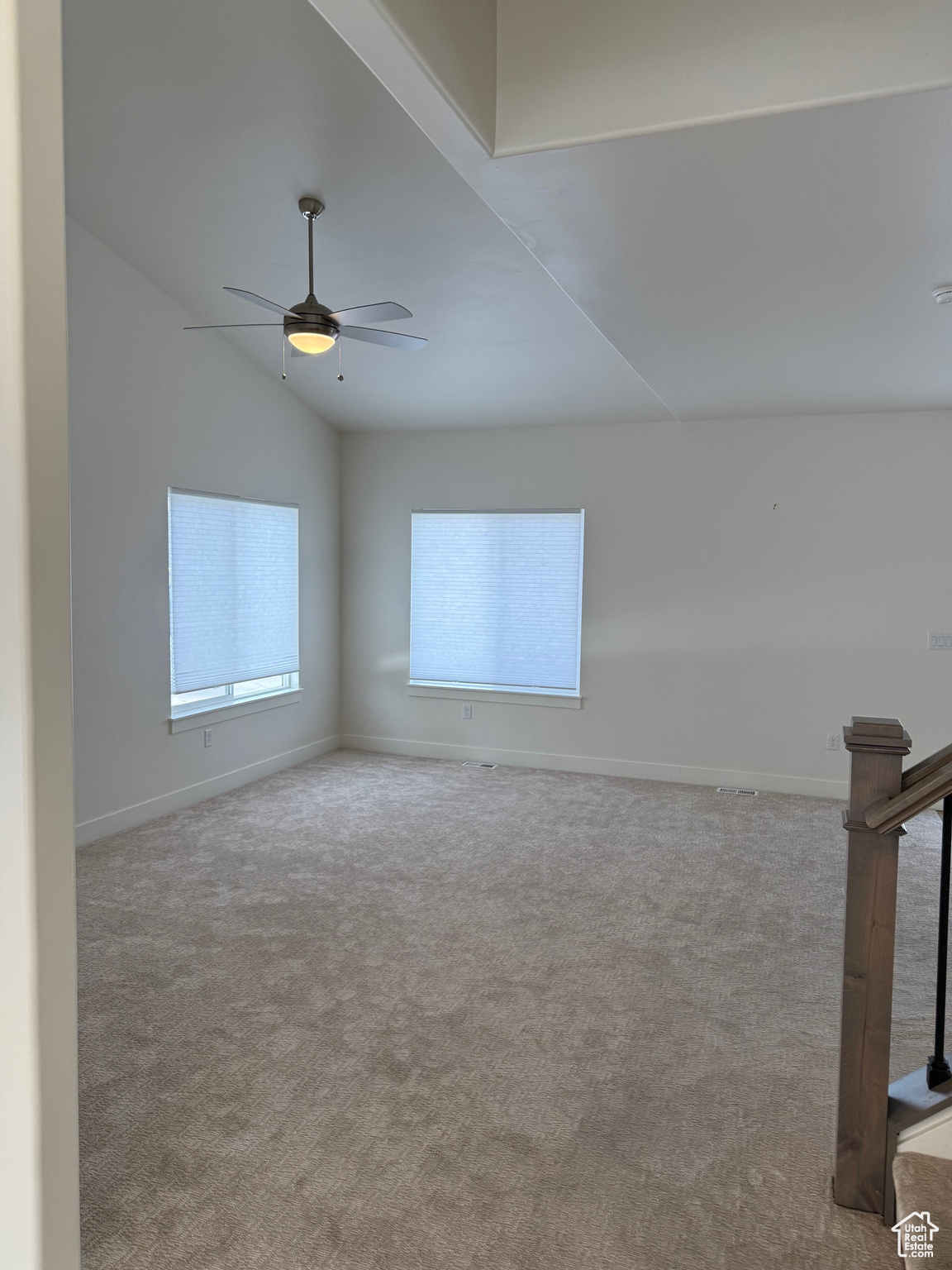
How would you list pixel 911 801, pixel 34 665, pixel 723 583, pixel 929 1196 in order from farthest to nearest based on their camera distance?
pixel 723 583
pixel 911 801
pixel 929 1196
pixel 34 665

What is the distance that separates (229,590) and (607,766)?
9.88 ft

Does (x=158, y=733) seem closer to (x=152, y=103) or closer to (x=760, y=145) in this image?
(x=152, y=103)

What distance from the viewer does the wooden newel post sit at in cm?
190

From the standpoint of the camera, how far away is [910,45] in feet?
6.35

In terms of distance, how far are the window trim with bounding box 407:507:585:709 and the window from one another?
3.35 ft

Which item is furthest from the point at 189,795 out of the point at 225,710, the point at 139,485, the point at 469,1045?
the point at 469,1045

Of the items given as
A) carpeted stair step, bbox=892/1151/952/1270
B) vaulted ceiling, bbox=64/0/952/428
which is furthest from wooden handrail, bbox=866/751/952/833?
vaulted ceiling, bbox=64/0/952/428

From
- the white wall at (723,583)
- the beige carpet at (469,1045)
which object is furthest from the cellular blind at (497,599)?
the beige carpet at (469,1045)

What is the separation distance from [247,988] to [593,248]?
2.89 m

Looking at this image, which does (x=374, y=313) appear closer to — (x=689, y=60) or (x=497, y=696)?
(x=689, y=60)

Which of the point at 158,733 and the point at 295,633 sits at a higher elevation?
the point at 295,633

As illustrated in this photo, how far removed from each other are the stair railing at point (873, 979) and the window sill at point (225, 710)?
421 cm

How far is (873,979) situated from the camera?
1920 millimetres

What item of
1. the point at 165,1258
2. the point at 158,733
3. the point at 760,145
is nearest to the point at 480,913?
the point at 165,1258
